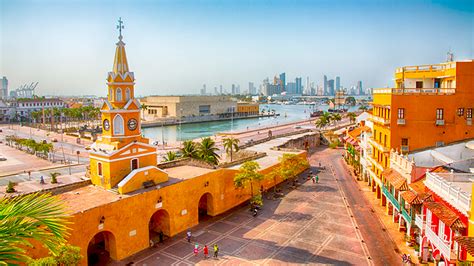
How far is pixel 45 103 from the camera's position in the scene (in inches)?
6698

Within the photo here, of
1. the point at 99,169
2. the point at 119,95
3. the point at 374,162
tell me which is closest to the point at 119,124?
the point at 119,95

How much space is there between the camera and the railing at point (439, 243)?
20125mm

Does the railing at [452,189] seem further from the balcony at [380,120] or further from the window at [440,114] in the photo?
the balcony at [380,120]

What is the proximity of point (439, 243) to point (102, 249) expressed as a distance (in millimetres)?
23491

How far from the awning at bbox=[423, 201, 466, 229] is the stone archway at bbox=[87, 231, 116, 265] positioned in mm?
21066

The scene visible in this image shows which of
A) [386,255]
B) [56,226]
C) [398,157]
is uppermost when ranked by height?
[56,226]

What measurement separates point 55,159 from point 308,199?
4956cm

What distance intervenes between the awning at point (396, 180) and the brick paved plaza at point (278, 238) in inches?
199

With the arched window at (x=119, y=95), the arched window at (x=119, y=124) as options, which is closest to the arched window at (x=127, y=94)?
the arched window at (x=119, y=95)

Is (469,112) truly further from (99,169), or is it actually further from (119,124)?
(99,169)

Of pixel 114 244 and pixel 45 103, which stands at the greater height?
pixel 45 103

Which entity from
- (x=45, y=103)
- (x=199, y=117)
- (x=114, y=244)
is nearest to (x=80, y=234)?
(x=114, y=244)

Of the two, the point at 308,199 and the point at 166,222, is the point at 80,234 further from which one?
the point at 308,199

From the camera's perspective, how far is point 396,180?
1191 inches
